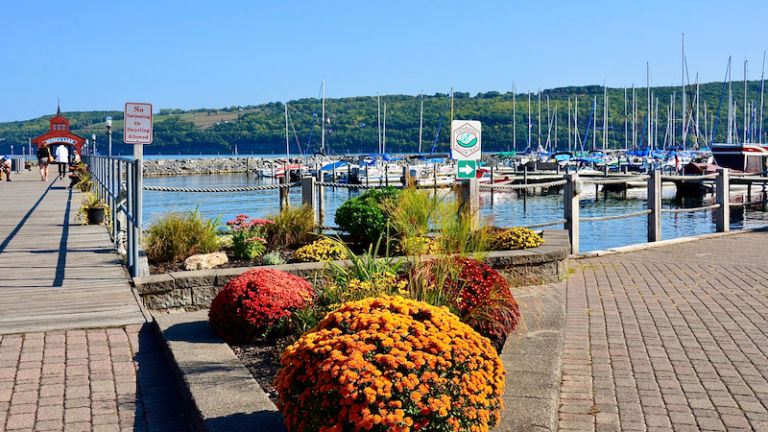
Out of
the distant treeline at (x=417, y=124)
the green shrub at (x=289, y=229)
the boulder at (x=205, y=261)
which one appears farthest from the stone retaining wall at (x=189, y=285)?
the distant treeline at (x=417, y=124)

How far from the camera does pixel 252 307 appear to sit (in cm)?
580

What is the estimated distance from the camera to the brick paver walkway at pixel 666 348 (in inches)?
189

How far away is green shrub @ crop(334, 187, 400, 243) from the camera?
32.1ft

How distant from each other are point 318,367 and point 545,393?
1.70 metres

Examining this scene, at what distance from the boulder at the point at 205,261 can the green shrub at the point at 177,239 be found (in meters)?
0.49

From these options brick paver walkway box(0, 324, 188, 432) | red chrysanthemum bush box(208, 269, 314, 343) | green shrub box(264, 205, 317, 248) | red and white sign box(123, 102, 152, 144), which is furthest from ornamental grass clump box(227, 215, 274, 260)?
red chrysanthemum bush box(208, 269, 314, 343)

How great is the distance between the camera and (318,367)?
3529mm

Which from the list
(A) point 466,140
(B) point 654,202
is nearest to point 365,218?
(A) point 466,140

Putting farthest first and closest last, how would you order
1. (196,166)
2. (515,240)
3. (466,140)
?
(196,166) → (466,140) → (515,240)

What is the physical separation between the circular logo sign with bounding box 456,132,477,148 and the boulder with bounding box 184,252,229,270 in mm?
3981

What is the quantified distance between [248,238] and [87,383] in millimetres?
4623

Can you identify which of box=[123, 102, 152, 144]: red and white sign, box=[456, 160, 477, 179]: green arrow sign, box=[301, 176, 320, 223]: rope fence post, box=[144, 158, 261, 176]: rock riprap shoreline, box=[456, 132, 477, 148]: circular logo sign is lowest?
box=[301, 176, 320, 223]: rope fence post

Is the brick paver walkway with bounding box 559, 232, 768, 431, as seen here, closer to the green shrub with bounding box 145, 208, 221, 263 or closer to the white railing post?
the white railing post

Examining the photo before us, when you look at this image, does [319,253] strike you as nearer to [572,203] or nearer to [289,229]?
[289,229]
